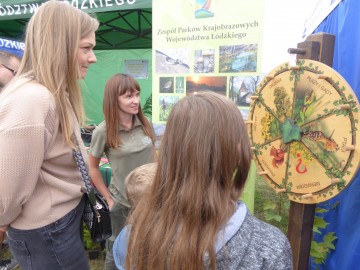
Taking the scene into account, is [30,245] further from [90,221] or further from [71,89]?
[71,89]

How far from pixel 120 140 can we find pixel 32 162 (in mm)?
937

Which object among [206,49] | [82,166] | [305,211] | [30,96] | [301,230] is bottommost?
[301,230]

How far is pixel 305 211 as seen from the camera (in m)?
1.43

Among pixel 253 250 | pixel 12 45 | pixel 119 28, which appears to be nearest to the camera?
pixel 253 250

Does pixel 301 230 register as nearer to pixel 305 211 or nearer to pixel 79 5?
pixel 305 211

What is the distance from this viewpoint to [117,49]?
6.57 m

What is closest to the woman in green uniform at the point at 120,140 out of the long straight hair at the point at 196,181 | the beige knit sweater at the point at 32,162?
the beige knit sweater at the point at 32,162

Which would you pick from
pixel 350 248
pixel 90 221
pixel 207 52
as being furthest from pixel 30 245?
Result: pixel 207 52

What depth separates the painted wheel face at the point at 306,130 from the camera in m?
1.14

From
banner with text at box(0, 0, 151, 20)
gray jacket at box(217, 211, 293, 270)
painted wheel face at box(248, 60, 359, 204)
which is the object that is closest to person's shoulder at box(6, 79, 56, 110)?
gray jacket at box(217, 211, 293, 270)

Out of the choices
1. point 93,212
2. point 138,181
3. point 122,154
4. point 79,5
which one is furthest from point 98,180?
point 79,5

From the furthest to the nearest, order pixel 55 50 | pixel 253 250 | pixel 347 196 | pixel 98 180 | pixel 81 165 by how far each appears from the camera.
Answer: pixel 98 180
pixel 347 196
pixel 81 165
pixel 55 50
pixel 253 250

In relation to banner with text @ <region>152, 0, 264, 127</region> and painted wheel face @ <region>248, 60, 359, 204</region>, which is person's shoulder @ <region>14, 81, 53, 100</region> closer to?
painted wheel face @ <region>248, 60, 359, 204</region>

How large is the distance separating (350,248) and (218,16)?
1.66 meters
